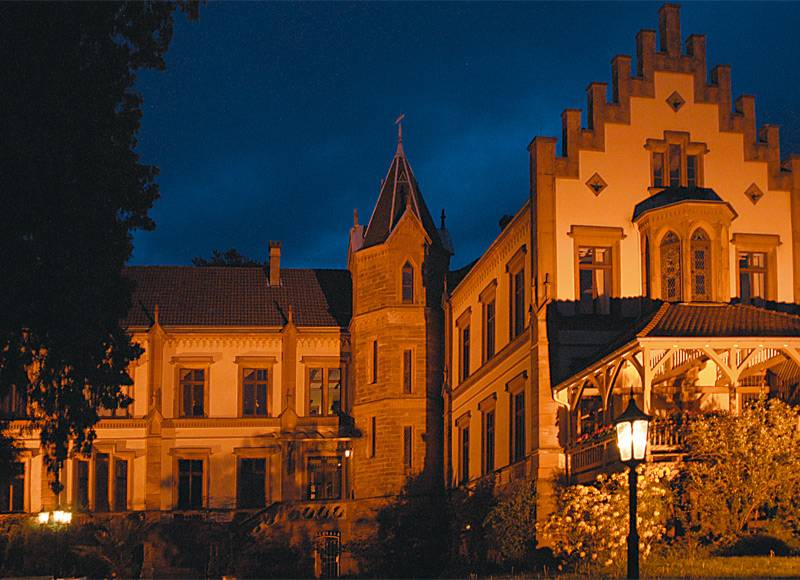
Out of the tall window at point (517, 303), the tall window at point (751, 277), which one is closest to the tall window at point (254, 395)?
the tall window at point (517, 303)

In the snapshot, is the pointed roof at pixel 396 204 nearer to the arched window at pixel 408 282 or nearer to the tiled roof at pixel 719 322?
the arched window at pixel 408 282

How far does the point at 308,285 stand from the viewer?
59.9 metres

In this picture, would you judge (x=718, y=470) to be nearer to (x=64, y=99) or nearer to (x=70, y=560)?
(x=64, y=99)

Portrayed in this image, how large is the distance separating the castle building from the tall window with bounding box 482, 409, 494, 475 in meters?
0.12

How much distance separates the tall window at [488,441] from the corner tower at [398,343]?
724 cm

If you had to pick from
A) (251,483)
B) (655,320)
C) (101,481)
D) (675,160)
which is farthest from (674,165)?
(101,481)

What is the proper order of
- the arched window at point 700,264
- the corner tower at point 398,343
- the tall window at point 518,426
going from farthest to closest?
the corner tower at point 398,343
the tall window at point 518,426
the arched window at point 700,264

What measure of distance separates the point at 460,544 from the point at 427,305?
1175 cm

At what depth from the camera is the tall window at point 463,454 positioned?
46000 millimetres

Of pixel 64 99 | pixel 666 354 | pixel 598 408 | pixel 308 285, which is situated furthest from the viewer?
pixel 308 285

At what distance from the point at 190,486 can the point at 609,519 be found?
97.6ft

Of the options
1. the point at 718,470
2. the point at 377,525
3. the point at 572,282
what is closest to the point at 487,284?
the point at 572,282

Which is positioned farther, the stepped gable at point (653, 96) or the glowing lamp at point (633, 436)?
the stepped gable at point (653, 96)

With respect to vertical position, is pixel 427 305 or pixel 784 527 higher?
pixel 427 305
